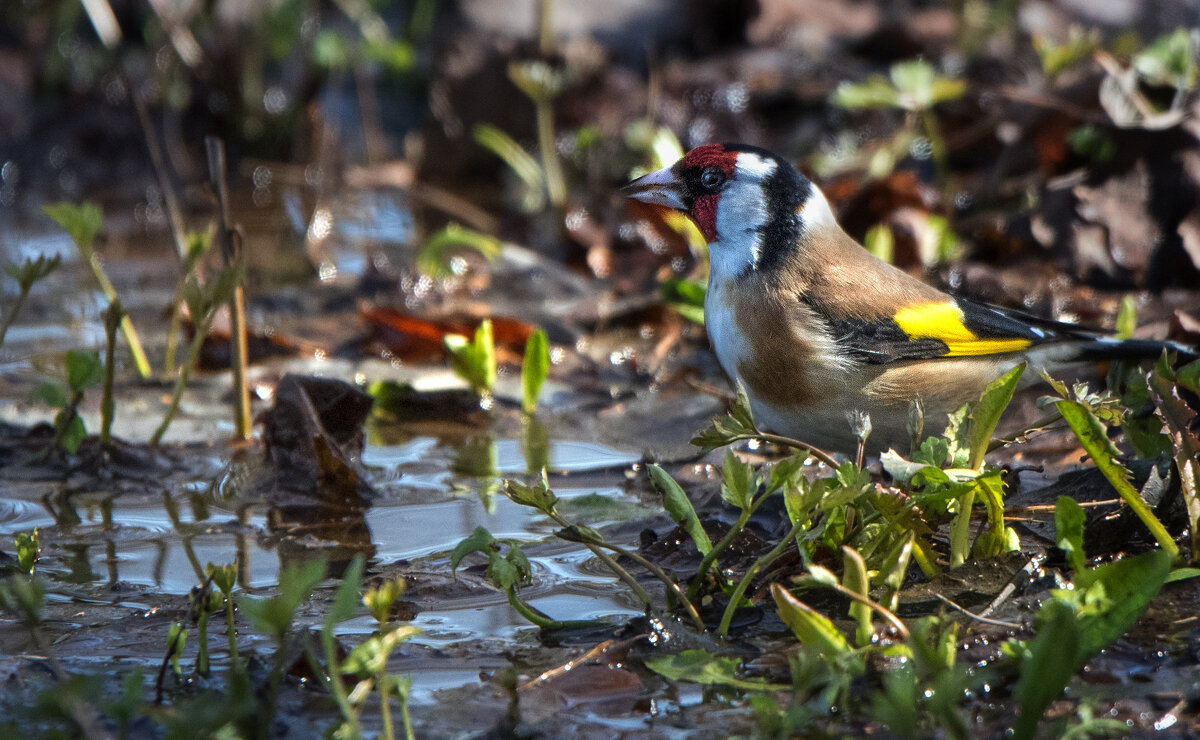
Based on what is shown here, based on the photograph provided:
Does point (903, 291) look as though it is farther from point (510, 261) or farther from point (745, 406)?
point (510, 261)

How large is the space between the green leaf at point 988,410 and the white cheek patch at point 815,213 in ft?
4.68

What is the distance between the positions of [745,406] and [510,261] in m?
3.67

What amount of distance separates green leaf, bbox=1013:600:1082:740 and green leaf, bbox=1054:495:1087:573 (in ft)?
1.70

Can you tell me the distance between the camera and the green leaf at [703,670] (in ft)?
8.22

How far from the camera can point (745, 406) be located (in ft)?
8.96

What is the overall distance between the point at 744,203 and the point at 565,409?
1.05 meters

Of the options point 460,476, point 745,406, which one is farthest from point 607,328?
point 745,406

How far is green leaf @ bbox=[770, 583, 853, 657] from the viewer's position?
245 cm

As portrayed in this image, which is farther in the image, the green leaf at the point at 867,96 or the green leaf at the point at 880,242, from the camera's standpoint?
the green leaf at the point at 867,96

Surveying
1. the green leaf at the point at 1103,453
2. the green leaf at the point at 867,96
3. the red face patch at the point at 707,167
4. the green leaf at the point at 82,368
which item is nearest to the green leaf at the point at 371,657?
the green leaf at the point at 1103,453

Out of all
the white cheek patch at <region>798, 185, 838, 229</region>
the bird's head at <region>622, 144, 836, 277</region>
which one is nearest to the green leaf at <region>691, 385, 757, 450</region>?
the bird's head at <region>622, 144, 836, 277</region>

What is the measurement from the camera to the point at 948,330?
396 cm

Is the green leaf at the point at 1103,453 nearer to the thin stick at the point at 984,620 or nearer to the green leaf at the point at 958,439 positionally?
the green leaf at the point at 958,439

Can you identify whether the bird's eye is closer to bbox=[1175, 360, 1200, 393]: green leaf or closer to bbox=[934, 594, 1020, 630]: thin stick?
bbox=[1175, 360, 1200, 393]: green leaf
